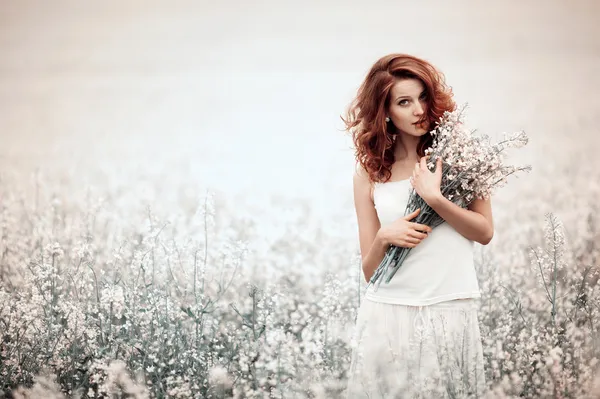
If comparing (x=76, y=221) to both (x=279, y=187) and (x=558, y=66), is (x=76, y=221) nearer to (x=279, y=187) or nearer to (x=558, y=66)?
(x=279, y=187)

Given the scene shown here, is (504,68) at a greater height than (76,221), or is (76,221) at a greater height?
(504,68)

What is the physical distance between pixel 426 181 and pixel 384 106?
0.28 metres

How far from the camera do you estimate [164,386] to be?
2801 mm

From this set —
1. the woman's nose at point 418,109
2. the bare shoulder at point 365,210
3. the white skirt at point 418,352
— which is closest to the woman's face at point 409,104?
the woman's nose at point 418,109

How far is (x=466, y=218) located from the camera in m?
2.03

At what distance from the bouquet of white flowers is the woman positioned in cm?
3

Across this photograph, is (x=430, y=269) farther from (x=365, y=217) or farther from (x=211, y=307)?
(x=211, y=307)

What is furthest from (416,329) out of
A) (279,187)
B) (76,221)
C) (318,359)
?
(76,221)

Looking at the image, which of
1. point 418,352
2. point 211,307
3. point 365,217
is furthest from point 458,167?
point 211,307

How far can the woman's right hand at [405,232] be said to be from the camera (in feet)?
6.75

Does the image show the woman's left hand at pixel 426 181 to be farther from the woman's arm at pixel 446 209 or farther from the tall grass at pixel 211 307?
the tall grass at pixel 211 307

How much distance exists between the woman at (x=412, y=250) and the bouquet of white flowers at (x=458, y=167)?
0.03m

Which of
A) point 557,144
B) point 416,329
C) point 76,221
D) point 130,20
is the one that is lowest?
point 416,329

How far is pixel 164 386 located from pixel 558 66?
82.8 inches
